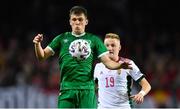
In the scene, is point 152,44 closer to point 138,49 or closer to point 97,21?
point 138,49

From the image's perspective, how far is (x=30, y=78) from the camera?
1356 cm

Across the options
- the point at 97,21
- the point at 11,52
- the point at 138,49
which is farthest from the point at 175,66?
the point at 11,52

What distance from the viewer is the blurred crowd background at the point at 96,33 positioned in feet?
44.3

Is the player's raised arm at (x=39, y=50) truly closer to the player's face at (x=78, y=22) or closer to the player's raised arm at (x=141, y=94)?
the player's face at (x=78, y=22)

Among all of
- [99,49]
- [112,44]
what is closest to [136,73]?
[112,44]

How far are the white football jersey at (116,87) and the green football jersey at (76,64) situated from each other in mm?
948

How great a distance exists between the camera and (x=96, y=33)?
15.4m

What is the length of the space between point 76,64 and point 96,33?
321 inches

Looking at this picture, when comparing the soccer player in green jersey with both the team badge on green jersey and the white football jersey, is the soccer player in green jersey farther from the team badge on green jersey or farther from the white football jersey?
the white football jersey

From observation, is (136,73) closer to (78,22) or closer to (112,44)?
(112,44)

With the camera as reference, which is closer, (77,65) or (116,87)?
(77,65)

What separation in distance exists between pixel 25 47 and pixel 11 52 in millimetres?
387

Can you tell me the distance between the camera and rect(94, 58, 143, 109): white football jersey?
327 inches

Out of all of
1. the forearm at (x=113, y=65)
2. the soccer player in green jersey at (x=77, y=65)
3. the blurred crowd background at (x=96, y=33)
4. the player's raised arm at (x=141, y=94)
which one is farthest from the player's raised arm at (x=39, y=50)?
the blurred crowd background at (x=96, y=33)
